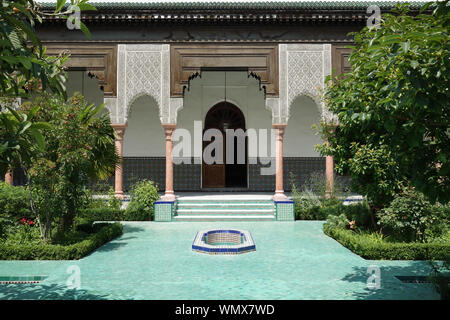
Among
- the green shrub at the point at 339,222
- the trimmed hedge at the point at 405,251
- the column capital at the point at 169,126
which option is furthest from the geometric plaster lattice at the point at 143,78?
the trimmed hedge at the point at 405,251

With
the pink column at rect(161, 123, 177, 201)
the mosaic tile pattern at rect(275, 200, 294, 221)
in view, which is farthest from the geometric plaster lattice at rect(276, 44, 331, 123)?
the pink column at rect(161, 123, 177, 201)

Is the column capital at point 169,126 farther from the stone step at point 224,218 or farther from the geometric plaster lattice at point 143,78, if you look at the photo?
the stone step at point 224,218

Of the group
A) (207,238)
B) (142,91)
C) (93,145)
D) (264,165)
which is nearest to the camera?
(93,145)

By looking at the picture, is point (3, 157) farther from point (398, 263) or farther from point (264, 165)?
point (264, 165)

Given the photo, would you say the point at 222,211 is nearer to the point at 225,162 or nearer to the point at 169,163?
the point at 169,163

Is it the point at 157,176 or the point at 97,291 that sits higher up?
the point at 157,176

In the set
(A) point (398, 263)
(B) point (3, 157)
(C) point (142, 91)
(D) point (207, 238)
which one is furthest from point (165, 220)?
(B) point (3, 157)

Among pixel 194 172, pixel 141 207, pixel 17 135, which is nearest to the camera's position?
pixel 17 135

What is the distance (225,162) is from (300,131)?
11.5 ft

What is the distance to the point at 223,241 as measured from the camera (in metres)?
9.15

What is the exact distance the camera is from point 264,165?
53.4 feet

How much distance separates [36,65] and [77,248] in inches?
226

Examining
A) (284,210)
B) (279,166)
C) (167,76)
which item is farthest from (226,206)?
(167,76)

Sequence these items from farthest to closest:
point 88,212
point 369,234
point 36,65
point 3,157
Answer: point 88,212
point 369,234
point 3,157
point 36,65
